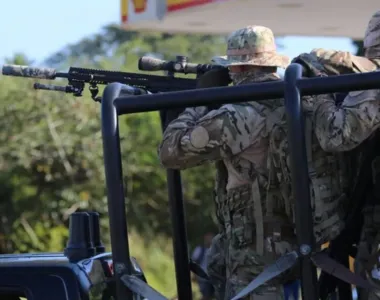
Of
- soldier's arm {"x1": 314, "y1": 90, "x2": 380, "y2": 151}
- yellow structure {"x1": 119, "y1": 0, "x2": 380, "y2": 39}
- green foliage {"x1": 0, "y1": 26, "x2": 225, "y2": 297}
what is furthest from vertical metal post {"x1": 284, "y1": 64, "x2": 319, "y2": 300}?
green foliage {"x1": 0, "y1": 26, "x2": 225, "y2": 297}

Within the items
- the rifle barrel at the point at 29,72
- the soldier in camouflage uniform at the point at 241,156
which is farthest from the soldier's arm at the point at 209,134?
the rifle barrel at the point at 29,72

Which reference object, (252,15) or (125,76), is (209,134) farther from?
(252,15)

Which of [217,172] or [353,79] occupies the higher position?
[353,79]

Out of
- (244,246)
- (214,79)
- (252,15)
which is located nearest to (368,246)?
(244,246)

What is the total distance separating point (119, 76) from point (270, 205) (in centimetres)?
94

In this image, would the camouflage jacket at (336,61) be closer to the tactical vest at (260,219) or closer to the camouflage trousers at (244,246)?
the tactical vest at (260,219)

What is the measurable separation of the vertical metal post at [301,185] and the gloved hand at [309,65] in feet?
1.07

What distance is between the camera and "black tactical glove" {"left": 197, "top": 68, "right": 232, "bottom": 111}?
11.7 ft

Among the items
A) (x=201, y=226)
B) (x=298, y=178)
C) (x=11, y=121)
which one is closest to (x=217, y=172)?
(x=298, y=178)

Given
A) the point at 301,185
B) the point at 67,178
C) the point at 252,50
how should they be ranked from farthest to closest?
the point at 67,178 → the point at 252,50 → the point at 301,185

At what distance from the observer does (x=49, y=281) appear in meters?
3.09

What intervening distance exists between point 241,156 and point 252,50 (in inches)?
16.1

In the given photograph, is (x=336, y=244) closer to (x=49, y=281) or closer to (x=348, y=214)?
(x=348, y=214)

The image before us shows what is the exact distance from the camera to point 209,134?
335 cm
